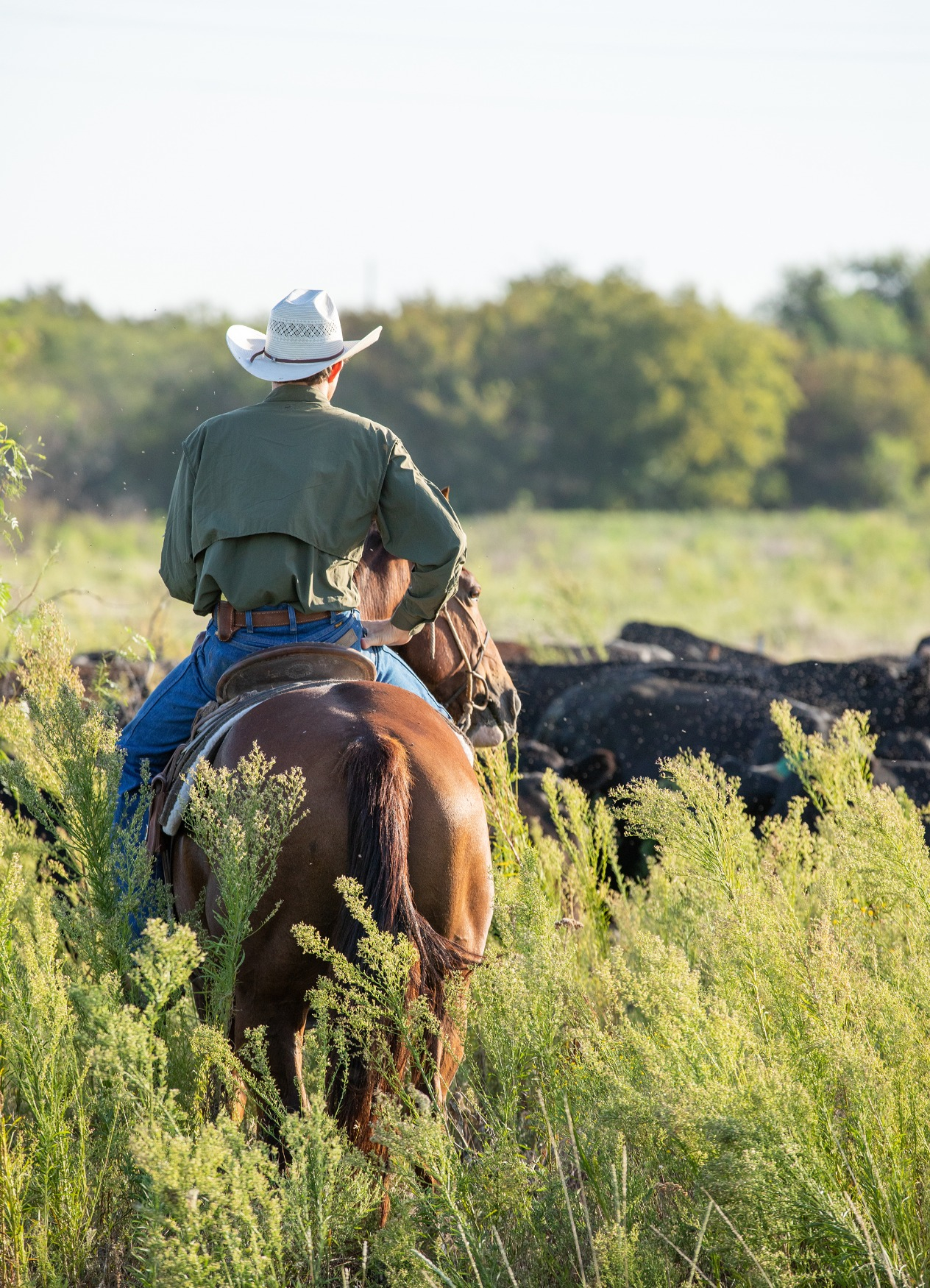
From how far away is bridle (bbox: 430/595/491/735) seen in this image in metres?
4.24

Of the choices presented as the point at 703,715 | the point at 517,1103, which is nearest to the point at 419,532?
the point at 517,1103

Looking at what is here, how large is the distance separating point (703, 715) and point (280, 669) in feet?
16.6

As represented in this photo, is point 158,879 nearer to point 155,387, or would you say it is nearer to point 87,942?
point 87,942

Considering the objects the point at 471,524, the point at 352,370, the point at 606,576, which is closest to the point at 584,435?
the point at 352,370

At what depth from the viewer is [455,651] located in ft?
14.0

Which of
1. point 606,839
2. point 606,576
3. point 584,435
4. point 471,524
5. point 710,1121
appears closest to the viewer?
point 710,1121

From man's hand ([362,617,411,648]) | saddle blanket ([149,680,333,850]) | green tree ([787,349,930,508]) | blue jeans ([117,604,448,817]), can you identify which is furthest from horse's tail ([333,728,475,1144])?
green tree ([787,349,930,508])

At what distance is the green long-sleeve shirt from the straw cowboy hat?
2.6 inches

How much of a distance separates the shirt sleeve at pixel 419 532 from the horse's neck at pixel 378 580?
161 millimetres

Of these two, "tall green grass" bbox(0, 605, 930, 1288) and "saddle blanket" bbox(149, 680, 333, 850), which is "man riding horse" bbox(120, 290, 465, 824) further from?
"tall green grass" bbox(0, 605, 930, 1288)

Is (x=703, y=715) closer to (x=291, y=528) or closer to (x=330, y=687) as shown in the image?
(x=291, y=528)

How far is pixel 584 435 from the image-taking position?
174 ft

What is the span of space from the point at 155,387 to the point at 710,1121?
46.0 metres

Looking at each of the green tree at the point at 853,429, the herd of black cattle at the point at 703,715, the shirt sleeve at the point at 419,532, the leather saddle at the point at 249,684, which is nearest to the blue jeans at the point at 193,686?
the leather saddle at the point at 249,684
